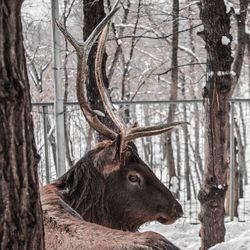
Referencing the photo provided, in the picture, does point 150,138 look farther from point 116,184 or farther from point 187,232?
point 116,184

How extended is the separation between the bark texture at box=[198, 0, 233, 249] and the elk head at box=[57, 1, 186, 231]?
3.87ft

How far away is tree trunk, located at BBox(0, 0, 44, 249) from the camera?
1.62m

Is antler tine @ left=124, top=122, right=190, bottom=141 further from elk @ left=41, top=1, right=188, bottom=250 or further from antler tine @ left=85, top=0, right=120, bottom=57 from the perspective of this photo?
antler tine @ left=85, top=0, right=120, bottom=57

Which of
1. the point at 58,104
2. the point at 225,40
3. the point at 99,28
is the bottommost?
the point at 58,104

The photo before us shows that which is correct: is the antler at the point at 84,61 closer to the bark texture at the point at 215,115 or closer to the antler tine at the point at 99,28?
the antler tine at the point at 99,28

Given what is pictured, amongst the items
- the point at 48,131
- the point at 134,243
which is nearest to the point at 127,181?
the point at 134,243

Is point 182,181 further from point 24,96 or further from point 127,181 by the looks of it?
point 24,96

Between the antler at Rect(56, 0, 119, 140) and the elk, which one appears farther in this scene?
the elk

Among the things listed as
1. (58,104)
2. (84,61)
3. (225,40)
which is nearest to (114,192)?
(84,61)

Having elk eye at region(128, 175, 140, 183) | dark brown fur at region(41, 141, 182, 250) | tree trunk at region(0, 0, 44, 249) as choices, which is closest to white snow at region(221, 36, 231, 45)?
dark brown fur at region(41, 141, 182, 250)

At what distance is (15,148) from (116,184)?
2.53 m

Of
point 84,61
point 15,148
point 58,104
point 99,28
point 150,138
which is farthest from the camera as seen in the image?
point 150,138

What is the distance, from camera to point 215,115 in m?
5.29

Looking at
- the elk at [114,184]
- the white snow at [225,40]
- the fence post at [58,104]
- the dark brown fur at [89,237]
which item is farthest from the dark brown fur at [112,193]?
the fence post at [58,104]
